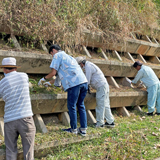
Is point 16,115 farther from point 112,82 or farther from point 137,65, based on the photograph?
point 137,65

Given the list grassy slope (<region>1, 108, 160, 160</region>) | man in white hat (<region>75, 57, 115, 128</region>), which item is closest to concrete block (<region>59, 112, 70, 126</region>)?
grassy slope (<region>1, 108, 160, 160</region>)

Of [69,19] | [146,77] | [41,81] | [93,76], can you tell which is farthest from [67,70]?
[146,77]

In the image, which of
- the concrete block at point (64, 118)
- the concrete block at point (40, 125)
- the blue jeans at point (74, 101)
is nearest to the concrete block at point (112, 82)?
the concrete block at point (64, 118)

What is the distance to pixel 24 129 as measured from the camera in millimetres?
3004

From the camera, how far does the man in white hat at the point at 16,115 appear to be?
300 cm

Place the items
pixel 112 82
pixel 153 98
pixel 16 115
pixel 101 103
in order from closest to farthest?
pixel 16 115 < pixel 101 103 < pixel 112 82 < pixel 153 98

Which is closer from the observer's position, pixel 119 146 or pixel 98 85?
Answer: pixel 119 146

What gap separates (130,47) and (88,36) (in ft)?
6.91

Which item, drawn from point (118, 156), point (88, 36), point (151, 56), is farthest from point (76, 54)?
point (151, 56)

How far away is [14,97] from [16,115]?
275mm

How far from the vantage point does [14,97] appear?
3.02 m

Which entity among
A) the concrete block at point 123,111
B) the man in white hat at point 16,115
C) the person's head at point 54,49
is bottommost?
the concrete block at point 123,111

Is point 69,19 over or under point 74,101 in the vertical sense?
over

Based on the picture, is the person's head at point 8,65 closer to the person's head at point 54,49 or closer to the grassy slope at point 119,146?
the person's head at point 54,49
